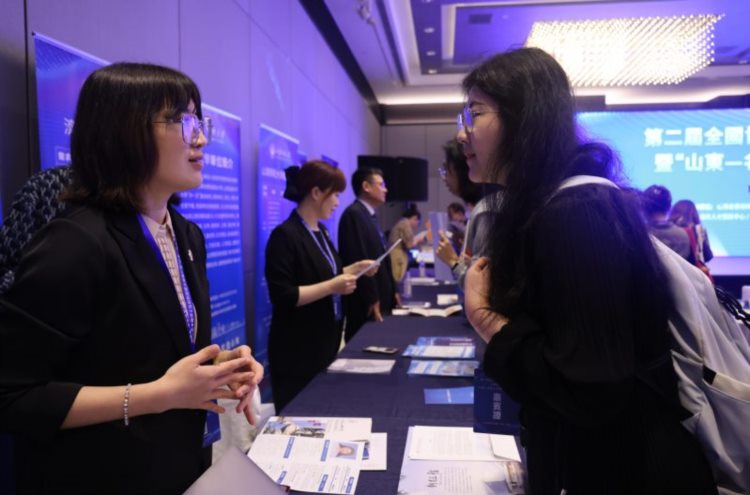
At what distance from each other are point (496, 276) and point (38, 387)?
787 mm

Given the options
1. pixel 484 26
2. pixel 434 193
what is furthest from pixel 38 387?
pixel 434 193

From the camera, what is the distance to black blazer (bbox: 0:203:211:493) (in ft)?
2.88

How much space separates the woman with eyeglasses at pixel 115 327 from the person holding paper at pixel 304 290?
52.1 inches

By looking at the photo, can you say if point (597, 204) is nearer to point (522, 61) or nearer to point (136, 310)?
point (522, 61)

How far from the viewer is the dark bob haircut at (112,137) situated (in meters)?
1.04

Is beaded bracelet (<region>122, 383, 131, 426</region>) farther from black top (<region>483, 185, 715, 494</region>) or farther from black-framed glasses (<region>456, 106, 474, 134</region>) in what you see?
black-framed glasses (<region>456, 106, 474, 134</region>)

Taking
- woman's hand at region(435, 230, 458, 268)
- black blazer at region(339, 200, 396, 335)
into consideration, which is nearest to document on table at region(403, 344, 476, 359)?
woman's hand at region(435, 230, 458, 268)

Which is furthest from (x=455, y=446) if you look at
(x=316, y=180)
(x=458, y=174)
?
(x=458, y=174)

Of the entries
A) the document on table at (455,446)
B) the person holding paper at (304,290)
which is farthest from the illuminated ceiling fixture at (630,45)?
the document on table at (455,446)

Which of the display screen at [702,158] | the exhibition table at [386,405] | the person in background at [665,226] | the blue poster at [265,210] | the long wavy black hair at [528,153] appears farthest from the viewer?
the display screen at [702,158]

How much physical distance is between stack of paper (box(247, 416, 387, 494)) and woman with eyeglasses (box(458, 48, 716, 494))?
424 millimetres

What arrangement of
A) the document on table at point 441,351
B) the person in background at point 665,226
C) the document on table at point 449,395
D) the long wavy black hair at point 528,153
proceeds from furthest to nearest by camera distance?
the person in background at point 665,226 < the document on table at point 441,351 < the document on table at point 449,395 < the long wavy black hair at point 528,153

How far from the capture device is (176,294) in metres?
1.09

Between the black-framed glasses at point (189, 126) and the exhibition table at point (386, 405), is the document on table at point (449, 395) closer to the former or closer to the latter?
the exhibition table at point (386, 405)
